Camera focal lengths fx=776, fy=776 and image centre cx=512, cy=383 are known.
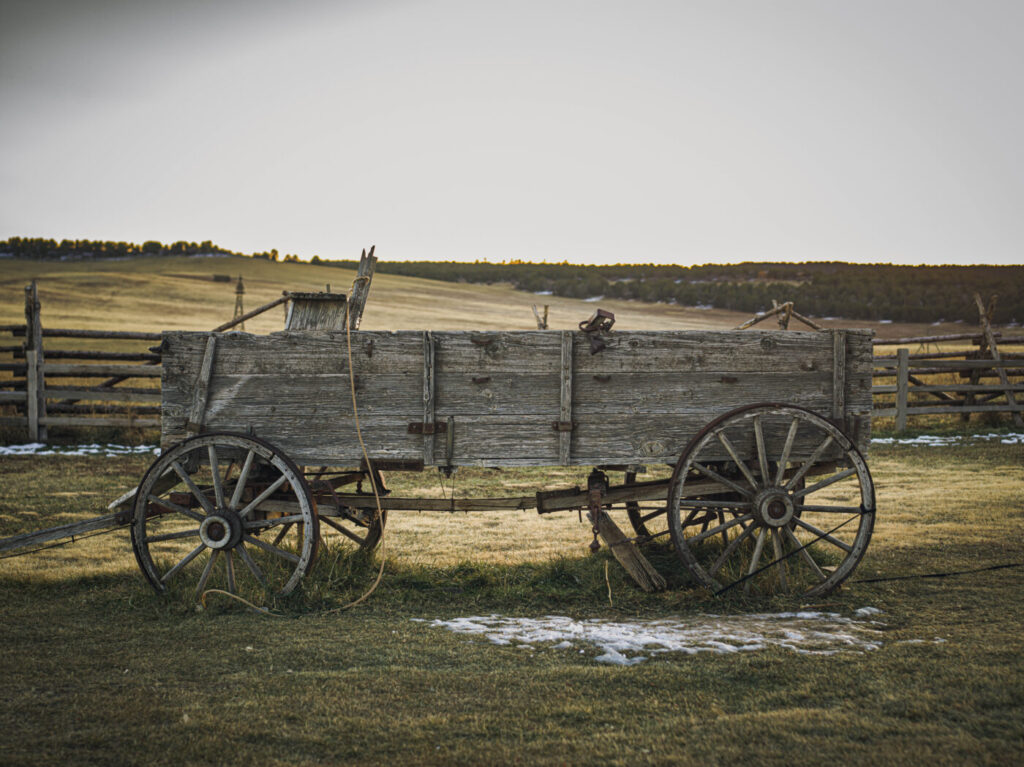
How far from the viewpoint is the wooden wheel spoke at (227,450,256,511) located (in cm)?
537

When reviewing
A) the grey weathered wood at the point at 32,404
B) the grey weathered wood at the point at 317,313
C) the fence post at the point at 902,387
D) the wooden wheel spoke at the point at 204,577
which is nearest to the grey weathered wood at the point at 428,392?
the grey weathered wood at the point at 317,313

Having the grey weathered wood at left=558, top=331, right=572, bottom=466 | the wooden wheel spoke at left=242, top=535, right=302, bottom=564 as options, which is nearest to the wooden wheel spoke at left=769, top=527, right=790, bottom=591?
the grey weathered wood at left=558, top=331, right=572, bottom=466

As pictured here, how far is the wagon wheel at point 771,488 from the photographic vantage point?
5312 millimetres

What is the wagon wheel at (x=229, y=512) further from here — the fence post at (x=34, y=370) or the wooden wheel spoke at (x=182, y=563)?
the fence post at (x=34, y=370)

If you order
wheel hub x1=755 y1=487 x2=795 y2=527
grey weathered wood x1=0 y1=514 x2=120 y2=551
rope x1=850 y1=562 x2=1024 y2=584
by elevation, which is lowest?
rope x1=850 y1=562 x2=1024 y2=584

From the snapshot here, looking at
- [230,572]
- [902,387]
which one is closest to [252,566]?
[230,572]

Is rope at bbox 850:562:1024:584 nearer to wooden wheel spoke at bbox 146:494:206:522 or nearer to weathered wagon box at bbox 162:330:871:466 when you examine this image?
weathered wagon box at bbox 162:330:871:466

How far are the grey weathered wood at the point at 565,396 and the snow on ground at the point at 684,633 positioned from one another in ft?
3.74

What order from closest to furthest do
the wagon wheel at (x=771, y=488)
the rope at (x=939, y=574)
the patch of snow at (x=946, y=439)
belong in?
the wagon wheel at (x=771, y=488) < the rope at (x=939, y=574) < the patch of snow at (x=946, y=439)

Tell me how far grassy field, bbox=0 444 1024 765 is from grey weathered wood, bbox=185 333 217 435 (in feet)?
4.13

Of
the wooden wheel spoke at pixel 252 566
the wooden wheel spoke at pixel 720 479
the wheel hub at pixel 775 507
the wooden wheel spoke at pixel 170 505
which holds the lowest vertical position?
the wooden wheel spoke at pixel 252 566

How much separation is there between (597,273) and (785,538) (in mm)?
71225

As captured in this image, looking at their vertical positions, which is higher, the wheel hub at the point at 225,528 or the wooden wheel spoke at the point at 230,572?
the wheel hub at the point at 225,528

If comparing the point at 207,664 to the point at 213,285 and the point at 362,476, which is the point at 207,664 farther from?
the point at 213,285
